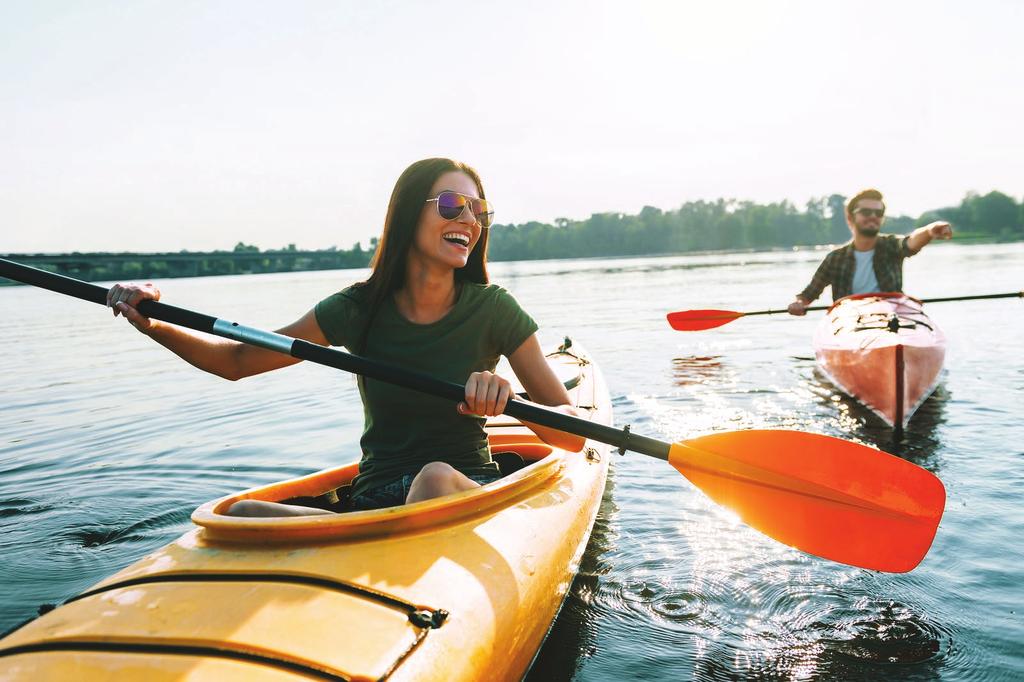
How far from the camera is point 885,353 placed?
5.99 metres

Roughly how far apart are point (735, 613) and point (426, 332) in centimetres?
187

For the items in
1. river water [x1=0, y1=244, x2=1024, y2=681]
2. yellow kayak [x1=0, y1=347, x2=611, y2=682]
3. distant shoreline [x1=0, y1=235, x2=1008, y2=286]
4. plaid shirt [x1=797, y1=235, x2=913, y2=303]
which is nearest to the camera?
yellow kayak [x1=0, y1=347, x2=611, y2=682]

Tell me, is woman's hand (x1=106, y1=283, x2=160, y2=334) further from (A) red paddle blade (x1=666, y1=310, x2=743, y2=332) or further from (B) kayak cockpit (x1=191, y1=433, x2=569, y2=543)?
(A) red paddle blade (x1=666, y1=310, x2=743, y2=332)

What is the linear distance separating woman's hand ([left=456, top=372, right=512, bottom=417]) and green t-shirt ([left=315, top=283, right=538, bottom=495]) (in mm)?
339

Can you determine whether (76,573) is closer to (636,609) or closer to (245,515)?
(245,515)

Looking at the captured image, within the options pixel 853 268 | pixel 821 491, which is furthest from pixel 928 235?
pixel 821 491

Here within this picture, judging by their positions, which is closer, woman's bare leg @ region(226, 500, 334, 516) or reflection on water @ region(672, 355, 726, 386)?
woman's bare leg @ region(226, 500, 334, 516)

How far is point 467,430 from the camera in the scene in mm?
2918

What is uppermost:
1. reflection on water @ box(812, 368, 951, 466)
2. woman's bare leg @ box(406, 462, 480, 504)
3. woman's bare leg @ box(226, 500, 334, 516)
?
woman's bare leg @ box(406, 462, 480, 504)

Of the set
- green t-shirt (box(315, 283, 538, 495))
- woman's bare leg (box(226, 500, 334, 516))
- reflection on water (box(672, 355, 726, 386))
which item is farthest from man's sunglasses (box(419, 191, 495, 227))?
reflection on water (box(672, 355, 726, 386))

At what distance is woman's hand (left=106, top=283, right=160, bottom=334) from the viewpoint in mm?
2734

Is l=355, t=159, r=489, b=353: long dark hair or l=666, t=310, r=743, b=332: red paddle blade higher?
l=355, t=159, r=489, b=353: long dark hair

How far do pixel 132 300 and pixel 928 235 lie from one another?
769 centimetres

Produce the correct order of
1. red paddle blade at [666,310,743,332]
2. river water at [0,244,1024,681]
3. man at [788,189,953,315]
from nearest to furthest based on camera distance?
river water at [0,244,1024,681], man at [788,189,953,315], red paddle blade at [666,310,743,332]
